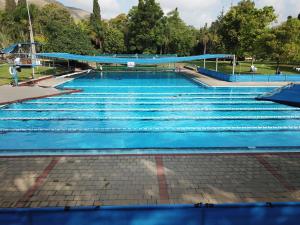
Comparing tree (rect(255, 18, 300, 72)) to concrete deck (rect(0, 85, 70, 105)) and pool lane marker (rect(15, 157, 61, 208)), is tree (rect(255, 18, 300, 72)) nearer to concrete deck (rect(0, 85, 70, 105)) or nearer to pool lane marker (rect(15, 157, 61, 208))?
concrete deck (rect(0, 85, 70, 105))

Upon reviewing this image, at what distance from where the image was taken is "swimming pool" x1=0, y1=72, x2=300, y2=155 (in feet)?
29.1

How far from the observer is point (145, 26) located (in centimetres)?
4528

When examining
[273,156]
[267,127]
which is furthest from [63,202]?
[267,127]

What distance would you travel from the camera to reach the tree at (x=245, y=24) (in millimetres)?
28188

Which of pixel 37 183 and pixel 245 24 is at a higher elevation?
pixel 245 24

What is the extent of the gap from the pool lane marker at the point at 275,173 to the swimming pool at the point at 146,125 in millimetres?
688

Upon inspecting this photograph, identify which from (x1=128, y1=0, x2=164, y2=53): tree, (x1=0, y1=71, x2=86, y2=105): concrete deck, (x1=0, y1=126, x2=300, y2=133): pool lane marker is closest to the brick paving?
(x1=0, y1=126, x2=300, y2=133): pool lane marker

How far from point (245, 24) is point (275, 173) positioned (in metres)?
26.7

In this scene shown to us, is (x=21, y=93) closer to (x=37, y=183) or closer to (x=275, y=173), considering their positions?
(x=37, y=183)

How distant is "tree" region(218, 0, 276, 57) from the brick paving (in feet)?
77.9

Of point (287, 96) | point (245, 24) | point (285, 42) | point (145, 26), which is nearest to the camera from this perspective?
point (287, 96)

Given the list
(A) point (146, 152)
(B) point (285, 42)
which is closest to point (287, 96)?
(A) point (146, 152)

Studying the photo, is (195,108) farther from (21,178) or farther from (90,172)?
(21,178)

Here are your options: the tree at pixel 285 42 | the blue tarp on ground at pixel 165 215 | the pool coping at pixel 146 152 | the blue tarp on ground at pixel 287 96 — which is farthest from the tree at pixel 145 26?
the blue tarp on ground at pixel 165 215
